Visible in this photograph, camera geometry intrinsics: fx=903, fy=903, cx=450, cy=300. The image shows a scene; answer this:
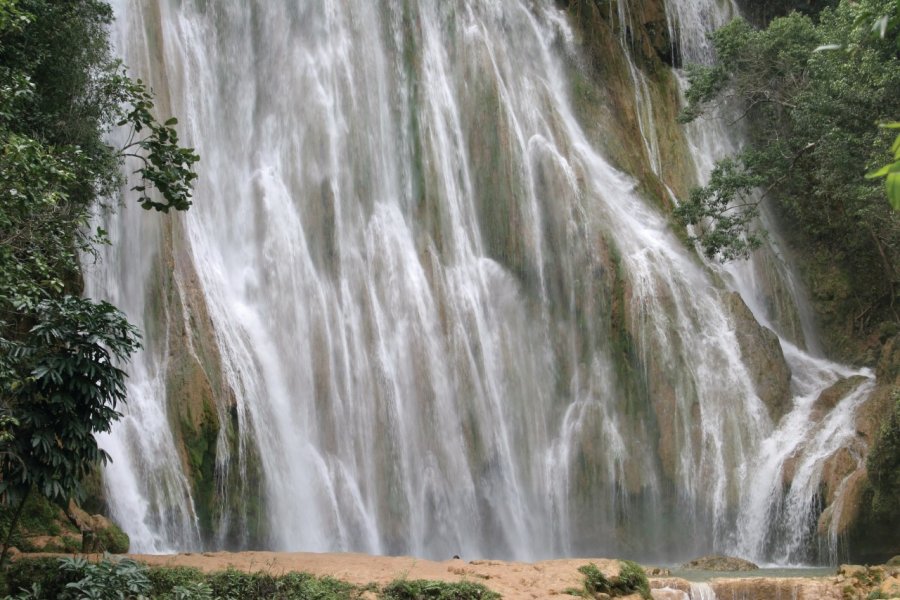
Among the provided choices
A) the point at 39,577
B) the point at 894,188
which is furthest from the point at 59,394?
the point at 894,188

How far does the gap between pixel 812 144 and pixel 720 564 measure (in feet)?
42.5

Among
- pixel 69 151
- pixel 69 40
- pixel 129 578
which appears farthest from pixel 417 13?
pixel 129 578

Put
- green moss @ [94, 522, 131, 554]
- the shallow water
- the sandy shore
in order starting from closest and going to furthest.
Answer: the sandy shore, green moss @ [94, 522, 131, 554], the shallow water

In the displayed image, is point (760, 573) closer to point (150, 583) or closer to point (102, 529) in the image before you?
point (150, 583)

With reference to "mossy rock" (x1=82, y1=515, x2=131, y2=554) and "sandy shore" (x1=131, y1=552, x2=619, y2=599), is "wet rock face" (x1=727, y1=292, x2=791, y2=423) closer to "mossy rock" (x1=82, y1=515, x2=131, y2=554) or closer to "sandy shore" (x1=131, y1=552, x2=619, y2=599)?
"sandy shore" (x1=131, y1=552, x2=619, y2=599)

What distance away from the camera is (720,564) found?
19547 millimetres

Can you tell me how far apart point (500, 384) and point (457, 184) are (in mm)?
6330

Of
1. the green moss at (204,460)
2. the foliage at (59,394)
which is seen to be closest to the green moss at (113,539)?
the foliage at (59,394)

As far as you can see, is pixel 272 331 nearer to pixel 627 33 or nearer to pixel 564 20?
pixel 564 20

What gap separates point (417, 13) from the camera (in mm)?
28594

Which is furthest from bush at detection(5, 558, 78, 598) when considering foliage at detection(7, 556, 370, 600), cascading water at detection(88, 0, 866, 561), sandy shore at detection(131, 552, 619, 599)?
cascading water at detection(88, 0, 866, 561)

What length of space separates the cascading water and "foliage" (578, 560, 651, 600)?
7.41 metres

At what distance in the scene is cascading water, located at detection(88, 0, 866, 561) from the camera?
19438 millimetres

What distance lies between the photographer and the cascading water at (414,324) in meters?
19.4
